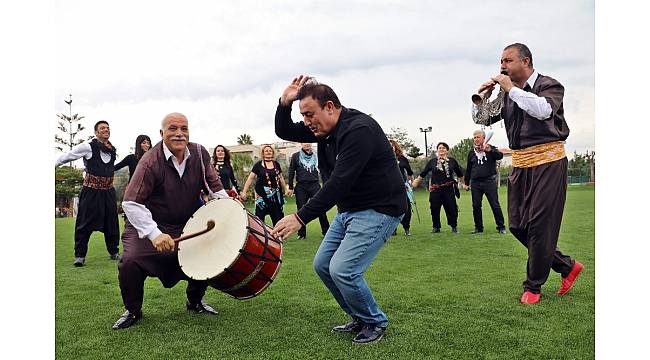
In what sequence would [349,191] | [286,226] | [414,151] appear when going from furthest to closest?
[414,151]
[349,191]
[286,226]

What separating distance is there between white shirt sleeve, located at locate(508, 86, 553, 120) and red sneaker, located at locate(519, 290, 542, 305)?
1543 millimetres

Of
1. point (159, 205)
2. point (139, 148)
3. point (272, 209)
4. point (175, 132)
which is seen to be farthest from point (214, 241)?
point (272, 209)

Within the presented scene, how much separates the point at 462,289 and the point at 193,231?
8.87ft

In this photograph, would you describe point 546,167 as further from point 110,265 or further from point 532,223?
point 110,265

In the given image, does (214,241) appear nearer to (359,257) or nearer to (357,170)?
(359,257)

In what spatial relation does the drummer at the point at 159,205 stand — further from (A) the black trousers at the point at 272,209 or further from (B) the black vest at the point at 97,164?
(A) the black trousers at the point at 272,209

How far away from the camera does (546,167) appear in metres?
4.93

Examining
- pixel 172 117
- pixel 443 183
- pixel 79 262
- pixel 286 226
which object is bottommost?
pixel 79 262

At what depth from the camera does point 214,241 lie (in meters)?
4.21

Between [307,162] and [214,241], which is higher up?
[307,162]

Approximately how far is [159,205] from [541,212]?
3239 mm

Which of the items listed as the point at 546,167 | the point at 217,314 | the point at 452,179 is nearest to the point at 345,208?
the point at 217,314

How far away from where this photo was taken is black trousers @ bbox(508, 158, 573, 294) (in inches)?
194

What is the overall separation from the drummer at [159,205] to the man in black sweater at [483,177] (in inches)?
280
